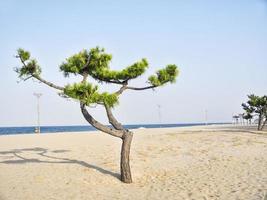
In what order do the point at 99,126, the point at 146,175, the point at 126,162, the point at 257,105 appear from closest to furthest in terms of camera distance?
1. the point at 126,162
2. the point at 99,126
3. the point at 146,175
4. the point at 257,105

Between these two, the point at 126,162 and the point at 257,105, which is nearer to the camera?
the point at 126,162

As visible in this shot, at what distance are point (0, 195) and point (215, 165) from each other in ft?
25.5

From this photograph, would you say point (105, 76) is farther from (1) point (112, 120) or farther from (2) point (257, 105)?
(2) point (257, 105)

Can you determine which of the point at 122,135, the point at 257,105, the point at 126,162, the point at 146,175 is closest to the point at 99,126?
the point at 122,135

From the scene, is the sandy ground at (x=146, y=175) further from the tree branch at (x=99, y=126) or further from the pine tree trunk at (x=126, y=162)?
the tree branch at (x=99, y=126)

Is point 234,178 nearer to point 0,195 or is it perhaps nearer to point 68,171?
point 68,171

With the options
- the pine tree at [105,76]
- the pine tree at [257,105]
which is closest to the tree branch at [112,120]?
the pine tree at [105,76]

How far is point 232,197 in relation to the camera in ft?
28.7

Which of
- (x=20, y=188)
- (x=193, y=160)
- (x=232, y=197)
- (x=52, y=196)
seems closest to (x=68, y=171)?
(x=20, y=188)

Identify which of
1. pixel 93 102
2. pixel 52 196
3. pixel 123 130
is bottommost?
pixel 52 196

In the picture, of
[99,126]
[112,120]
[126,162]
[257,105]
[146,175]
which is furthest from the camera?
[257,105]

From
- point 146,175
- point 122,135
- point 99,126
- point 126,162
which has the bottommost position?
point 146,175

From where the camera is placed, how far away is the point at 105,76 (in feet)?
40.2

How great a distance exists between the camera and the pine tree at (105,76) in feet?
36.7
